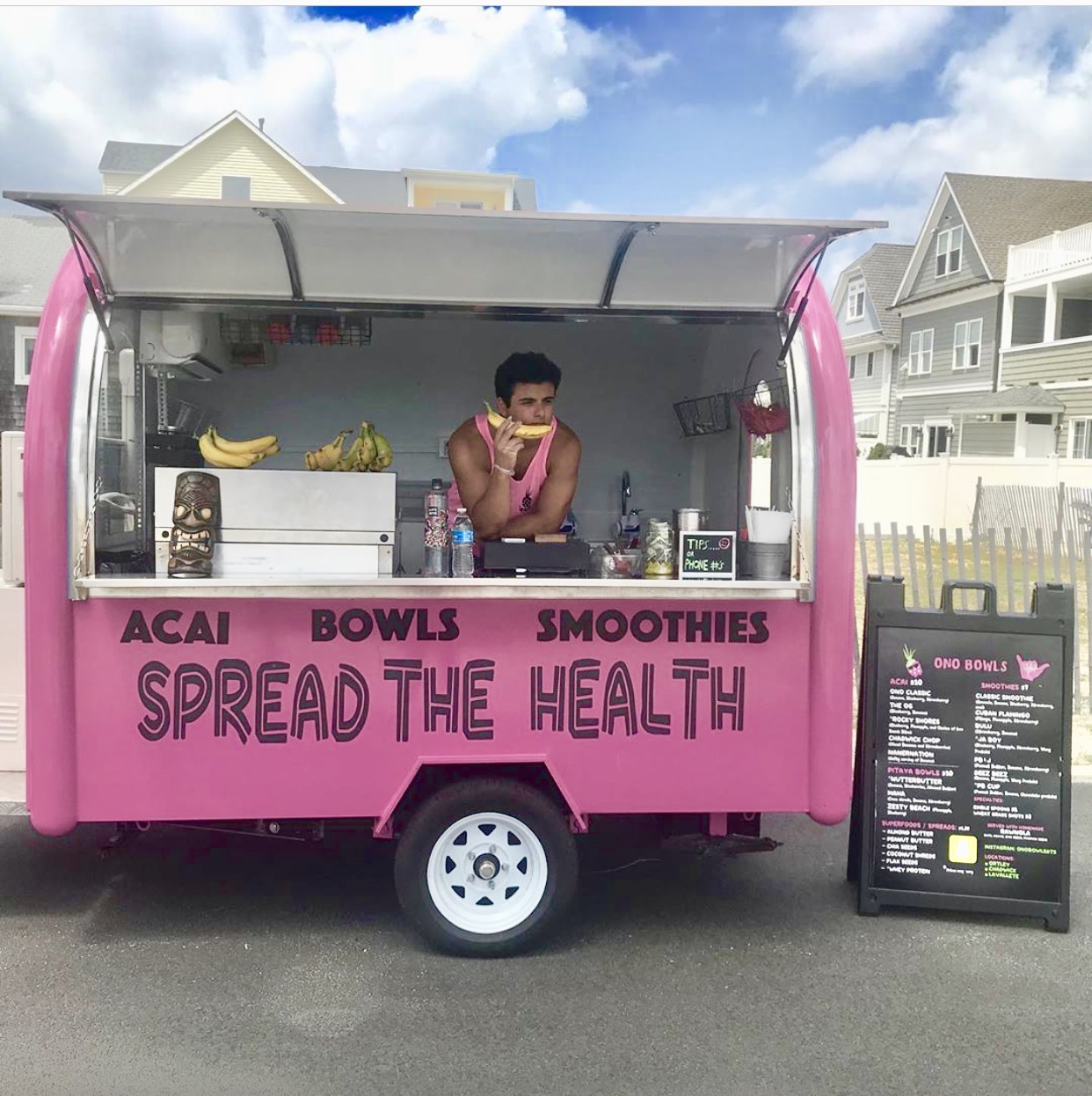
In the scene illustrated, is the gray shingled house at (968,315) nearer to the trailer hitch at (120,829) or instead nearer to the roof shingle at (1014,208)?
the roof shingle at (1014,208)

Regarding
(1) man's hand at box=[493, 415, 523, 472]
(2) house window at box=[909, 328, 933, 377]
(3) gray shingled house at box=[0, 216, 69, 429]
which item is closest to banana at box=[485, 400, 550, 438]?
(1) man's hand at box=[493, 415, 523, 472]

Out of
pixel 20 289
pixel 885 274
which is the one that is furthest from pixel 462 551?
pixel 885 274

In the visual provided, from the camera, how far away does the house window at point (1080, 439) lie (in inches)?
896

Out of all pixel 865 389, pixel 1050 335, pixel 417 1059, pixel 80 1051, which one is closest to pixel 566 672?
pixel 417 1059

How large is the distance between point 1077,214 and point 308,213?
1142 inches

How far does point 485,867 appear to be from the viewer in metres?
3.81

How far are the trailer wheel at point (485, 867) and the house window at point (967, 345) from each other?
26.0 m

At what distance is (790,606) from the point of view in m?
3.83

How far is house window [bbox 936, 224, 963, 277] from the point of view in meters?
27.8

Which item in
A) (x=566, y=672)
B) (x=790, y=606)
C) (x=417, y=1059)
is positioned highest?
(x=790, y=606)

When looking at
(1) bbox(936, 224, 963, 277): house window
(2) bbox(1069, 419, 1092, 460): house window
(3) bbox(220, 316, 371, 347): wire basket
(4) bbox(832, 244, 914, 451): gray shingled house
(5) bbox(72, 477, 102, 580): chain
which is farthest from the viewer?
(4) bbox(832, 244, 914, 451): gray shingled house

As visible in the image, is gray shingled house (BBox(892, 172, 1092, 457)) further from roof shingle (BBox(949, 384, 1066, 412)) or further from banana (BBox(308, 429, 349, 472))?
banana (BBox(308, 429, 349, 472))

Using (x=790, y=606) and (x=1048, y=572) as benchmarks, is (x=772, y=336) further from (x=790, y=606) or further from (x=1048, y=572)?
(x=1048, y=572)

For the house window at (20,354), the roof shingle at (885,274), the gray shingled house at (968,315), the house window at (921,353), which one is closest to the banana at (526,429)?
the house window at (20,354)
